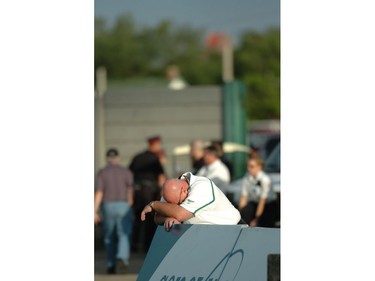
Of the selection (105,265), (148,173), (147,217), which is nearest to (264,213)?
(147,217)

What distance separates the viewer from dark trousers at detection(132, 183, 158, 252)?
66.1 ft

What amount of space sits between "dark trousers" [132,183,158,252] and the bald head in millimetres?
10851

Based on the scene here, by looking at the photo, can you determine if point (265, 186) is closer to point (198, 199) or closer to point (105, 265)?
point (105, 265)

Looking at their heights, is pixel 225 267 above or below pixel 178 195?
below

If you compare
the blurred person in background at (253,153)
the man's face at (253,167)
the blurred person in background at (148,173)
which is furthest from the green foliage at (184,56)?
the man's face at (253,167)

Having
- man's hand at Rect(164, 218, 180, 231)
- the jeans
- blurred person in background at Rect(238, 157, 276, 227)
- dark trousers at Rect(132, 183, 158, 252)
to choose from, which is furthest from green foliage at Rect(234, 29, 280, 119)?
man's hand at Rect(164, 218, 180, 231)

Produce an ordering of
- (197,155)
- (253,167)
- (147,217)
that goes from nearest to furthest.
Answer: (253,167), (197,155), (147,217)

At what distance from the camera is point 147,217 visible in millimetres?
19500

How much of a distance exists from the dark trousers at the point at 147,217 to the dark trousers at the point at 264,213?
2087 millimetres

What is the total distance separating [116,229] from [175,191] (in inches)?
371

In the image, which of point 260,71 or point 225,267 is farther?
point 260,71

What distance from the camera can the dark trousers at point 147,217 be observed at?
20.1m

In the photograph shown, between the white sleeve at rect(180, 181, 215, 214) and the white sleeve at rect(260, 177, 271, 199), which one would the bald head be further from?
the white sleeve at rect(260, 177, 271, 199)
